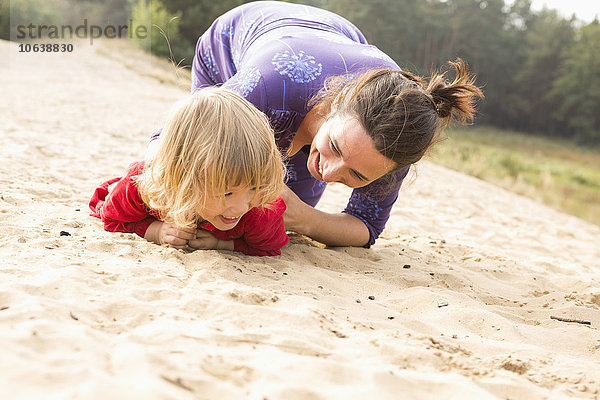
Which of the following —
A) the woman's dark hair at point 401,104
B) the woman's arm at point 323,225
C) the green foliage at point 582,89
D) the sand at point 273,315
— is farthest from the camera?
the green foliage at point 582,89

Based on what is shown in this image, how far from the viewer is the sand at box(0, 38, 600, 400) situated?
4.85 feet

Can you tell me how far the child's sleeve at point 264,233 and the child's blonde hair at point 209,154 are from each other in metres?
0.38

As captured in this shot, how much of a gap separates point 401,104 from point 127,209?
143 centimetres

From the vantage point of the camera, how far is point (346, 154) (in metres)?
2.49

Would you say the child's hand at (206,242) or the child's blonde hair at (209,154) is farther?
Result: the child's hand at (206,242)

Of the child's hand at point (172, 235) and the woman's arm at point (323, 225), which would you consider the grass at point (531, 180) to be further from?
the child's hand at point (172, 235)

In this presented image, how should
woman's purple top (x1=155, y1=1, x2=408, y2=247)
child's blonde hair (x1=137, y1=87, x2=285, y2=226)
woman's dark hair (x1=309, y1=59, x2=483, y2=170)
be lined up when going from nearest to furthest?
1. child's blonde hair (x1=137, y1=87, x2=285, y2=226)
2. woman's dark hair (x1=309, y1=59, x2=483, y2=170)
3. woman's purple top (x1=155, y1=1, x2=408, y2=247)

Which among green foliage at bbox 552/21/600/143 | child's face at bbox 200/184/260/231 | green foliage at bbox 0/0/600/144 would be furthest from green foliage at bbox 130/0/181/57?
green foliage at bbox 552/21/600/143

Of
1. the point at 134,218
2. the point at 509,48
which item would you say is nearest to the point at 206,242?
the point at 134,218

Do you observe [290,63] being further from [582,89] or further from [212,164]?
[582,89]

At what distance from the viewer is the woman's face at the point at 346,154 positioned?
247 centimetres

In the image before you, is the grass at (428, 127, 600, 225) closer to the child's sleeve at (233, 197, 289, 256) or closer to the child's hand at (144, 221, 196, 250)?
the child's sleeve at (233, 197, 289, 256)

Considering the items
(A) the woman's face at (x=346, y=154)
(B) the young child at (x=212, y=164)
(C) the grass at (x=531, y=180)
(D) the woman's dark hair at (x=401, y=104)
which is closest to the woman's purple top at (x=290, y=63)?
(D) the woman's dark hair at (x=401, y=104)

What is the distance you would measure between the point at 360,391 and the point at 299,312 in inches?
20.1
